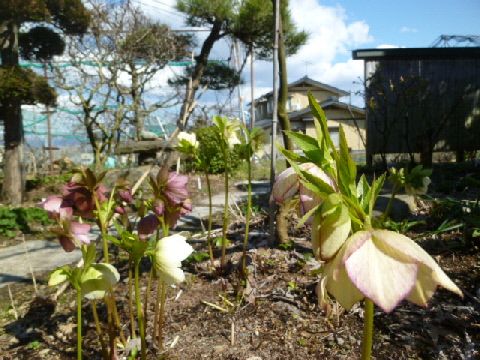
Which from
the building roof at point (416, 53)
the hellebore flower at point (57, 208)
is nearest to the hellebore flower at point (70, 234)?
the hellebore flower at point (57, 208)

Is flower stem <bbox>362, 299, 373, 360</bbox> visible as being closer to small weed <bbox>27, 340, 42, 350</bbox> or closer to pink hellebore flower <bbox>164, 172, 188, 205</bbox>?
pink hellebore flower <bbox>164, 172, 188, 205</bbox>

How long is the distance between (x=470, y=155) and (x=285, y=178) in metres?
8.97

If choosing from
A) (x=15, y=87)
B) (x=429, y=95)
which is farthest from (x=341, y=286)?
(x=429, y=95)

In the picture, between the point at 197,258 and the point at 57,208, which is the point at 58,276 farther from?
the point at 197,258

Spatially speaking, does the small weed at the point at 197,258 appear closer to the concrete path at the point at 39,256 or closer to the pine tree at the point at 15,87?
the concrete path at the point at 39,256

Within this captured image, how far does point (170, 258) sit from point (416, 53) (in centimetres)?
833

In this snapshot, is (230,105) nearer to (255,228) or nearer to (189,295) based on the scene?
(255,228)

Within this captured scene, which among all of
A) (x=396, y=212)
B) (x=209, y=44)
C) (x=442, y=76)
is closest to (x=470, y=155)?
(x=442, y=76)

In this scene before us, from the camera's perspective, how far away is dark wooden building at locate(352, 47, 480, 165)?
7.89 metres

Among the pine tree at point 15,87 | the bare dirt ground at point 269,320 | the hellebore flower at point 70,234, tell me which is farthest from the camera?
the pine tree at point 15,87

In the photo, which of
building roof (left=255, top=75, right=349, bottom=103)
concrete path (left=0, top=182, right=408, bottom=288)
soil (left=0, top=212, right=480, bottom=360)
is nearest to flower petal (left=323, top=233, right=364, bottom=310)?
soil (left=0, top=212, right=480, bottom=360)

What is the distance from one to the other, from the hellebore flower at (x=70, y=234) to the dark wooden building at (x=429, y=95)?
734 cm

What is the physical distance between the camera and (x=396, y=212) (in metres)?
3.06

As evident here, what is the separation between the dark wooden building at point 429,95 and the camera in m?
7.89
